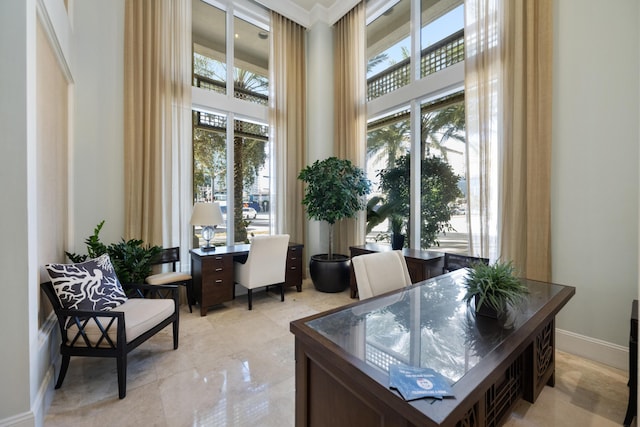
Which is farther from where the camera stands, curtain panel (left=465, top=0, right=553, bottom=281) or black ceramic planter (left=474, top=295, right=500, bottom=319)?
curtain panel (left=465, top=0, right=553, bottom=281)

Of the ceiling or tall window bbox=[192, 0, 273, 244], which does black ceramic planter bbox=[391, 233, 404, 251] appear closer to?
tall window bbox=[192, 0, 273, 244]

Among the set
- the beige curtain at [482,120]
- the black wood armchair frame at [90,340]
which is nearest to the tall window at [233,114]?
the black wood armchair frame at [90,340]

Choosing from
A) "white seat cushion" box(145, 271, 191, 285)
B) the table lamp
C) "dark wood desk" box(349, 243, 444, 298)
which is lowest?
"white seat cushion" box(145, 271, 191, 285)

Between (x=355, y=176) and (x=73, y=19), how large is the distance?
3.71 meters

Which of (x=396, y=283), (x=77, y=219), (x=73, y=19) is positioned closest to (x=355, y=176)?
(x=396, y=283)

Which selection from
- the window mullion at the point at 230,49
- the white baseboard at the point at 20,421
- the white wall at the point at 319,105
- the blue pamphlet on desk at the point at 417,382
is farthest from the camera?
the white wall at the point at 319,105

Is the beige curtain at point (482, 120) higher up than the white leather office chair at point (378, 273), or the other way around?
the beige curtain at point (482, 120)

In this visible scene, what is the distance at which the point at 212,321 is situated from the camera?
3115 millimetres

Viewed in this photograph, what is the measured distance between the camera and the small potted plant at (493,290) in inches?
52.4

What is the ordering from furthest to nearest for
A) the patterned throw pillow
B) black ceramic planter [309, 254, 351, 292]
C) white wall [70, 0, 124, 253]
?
black ceramic planter [309, 254, 351, 292]
white wall [70, 0, 124, 253]
the patterned throw pillow

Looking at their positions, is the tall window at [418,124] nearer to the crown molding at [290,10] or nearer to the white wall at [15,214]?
the crown molding at [290,10]

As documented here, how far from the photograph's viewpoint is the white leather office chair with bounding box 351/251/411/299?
1.82 metres

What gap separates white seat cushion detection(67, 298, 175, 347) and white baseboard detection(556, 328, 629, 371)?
3461mm

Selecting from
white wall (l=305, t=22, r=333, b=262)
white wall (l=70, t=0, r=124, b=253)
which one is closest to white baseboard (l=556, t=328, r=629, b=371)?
white wall (l=305, t=22, r=333, b=262)
